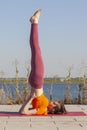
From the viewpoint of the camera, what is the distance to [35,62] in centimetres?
820

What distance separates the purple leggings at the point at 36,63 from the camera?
816 cm

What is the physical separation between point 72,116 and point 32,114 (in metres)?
0.75

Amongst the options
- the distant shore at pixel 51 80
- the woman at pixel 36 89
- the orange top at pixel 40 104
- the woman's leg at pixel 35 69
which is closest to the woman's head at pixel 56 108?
the woman at pixel 36 89

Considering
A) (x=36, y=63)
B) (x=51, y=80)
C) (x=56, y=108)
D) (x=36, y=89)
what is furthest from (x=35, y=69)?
(x=51, y=80)

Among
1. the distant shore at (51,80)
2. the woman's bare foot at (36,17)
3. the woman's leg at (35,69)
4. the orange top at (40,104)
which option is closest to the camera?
the orange top at (40,104)

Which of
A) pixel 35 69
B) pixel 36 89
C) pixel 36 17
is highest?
pixel 36 17

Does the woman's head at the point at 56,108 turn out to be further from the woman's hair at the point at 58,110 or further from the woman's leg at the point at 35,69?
the woman's leg at the point at 35,69

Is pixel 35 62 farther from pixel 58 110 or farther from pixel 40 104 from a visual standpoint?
pixel 58 110

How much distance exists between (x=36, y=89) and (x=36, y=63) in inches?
19.4

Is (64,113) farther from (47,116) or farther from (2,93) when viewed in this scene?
(2,93)

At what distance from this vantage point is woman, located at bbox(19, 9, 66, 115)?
8078mm

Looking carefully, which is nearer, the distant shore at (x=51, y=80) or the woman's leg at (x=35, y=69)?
the woman's leg at (x=35, y=69)

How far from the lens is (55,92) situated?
40.9 feet
